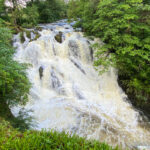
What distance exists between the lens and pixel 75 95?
6914mm

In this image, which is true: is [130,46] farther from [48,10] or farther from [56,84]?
[48,10]

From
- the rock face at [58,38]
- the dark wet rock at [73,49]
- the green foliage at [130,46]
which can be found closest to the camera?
the green foliage at [130,46]

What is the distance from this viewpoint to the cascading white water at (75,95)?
16.6 ft

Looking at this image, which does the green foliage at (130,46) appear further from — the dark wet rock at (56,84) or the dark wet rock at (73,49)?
the dark wet rock at (56,84)

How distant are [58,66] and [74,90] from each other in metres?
2.06

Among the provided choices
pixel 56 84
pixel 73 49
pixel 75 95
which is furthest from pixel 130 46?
pixel 56 84

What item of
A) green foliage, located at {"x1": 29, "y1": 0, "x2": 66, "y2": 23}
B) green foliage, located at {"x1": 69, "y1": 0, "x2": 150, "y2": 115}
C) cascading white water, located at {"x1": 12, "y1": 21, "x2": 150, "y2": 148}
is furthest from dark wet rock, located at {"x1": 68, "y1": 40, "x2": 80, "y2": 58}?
green foliage, located at {"x1": 29, "y1": 0, "x2": 66, "y2": 23}

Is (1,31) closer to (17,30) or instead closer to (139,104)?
(17,30)

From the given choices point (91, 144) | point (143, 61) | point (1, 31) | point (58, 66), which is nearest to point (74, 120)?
point (91, 144)

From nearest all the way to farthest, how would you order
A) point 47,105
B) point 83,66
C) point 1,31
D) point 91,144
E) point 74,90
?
1. point 91,144
2. point 1,31
3. point 47,105
4. point 74,90
5. point 83,66

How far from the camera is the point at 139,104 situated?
7.46 m

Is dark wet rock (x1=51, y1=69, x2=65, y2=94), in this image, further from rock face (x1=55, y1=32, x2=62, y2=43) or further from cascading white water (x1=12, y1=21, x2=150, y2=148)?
rock face (x1=55, y1=32, x2=62, y2=43)

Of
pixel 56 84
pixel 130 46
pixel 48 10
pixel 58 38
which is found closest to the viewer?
pixel 130 46

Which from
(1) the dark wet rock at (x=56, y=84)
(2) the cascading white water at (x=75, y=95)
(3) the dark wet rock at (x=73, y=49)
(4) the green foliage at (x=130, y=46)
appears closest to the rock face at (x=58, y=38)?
(2) the cascading white water at (x=75, y=95)
